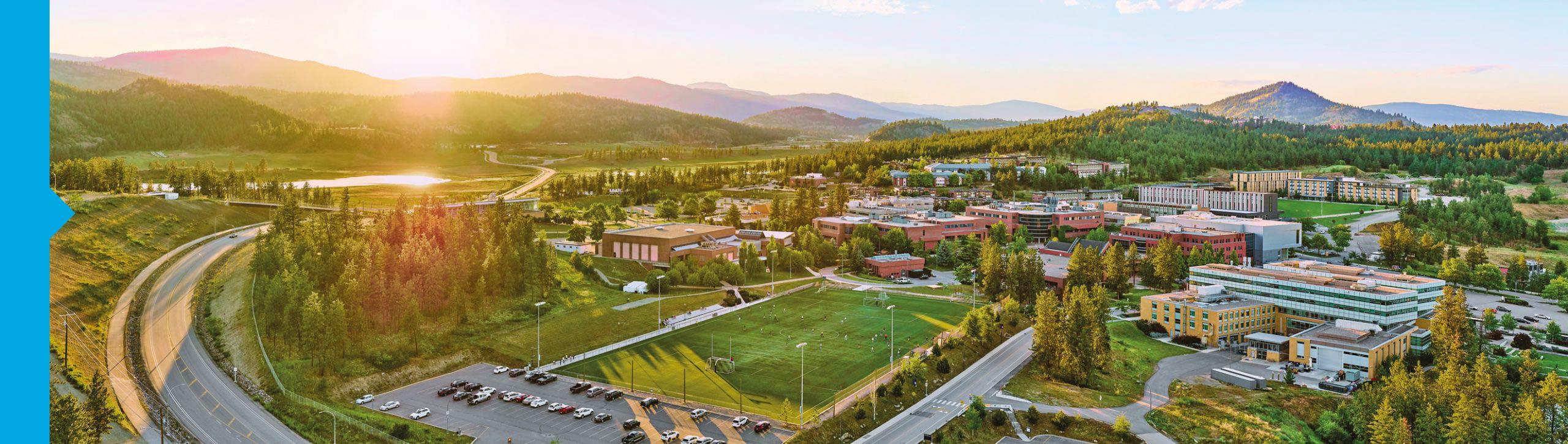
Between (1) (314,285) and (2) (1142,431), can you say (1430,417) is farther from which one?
(1) (314,285)

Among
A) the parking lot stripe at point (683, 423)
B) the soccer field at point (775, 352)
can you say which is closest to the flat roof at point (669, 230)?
the soccer field at point (775, 352)

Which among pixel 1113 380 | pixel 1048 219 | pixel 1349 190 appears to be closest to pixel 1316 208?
pixel 1349 190

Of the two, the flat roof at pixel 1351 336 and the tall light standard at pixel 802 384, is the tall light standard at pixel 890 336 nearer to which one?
the tall light standard at pixel 802 384

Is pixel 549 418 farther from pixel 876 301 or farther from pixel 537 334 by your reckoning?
pixel 876 301

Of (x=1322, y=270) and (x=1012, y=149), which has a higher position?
(x=1012, y=149)

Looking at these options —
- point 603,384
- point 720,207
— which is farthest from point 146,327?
point 720,207

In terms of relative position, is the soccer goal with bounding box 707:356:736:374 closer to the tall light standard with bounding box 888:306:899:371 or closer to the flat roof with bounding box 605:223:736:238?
the tall light standard with bounding box 888:306:899:371
